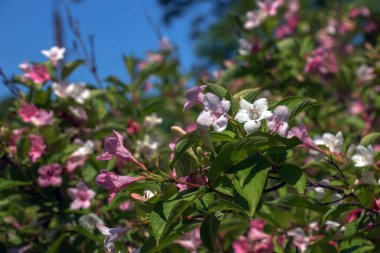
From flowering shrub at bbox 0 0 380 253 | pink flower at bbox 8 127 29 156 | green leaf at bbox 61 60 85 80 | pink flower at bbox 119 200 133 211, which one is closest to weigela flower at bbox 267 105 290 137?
flowering shrub at bbox 0 0 380 253

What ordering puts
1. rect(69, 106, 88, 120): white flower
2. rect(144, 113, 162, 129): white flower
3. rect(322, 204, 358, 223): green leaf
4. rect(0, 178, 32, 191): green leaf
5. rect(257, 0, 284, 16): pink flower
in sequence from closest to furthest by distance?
1. rect(322, 204, 358, 223): green leaf
2. rect(0, 178, 32, 191): green leaf
3. rect(69, 106, 88, 120): white flower
4. rect(144, 113, 162, 129): white flower
5. rect(257, 0, 284, 16): pink flower

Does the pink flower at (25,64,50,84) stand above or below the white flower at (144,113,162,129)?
above

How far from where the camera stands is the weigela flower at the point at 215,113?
4.31ft

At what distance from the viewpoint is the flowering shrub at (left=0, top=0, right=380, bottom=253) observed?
4.37 ft

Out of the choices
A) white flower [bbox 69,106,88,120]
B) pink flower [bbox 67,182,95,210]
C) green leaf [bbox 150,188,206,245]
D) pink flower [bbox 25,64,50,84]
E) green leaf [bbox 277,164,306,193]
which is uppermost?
pink flower [bbox 25,64,50,84]

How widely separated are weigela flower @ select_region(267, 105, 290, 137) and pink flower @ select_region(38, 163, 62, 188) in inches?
43.9

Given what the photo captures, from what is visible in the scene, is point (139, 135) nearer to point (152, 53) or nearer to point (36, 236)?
point (36, 236)

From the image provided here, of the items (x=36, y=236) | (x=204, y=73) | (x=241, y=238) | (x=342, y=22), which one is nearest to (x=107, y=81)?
(x=36, y=236)

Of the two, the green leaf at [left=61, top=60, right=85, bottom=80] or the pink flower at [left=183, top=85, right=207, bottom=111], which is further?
the green leaf at [left=61, top=60, right=85, bottom=80]

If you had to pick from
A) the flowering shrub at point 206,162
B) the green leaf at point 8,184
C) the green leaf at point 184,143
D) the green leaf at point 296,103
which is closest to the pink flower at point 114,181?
the flowering shrub at point 206,162

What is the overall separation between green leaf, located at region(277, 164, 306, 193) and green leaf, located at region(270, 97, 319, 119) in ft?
0.41

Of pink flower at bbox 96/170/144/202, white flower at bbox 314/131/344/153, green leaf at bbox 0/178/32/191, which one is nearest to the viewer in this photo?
pink flower at bbox 96/170/144/202

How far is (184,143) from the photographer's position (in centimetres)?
128

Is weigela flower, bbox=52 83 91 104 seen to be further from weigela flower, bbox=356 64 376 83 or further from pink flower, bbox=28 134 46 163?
weigela flower, bbox=356 64 376 83
